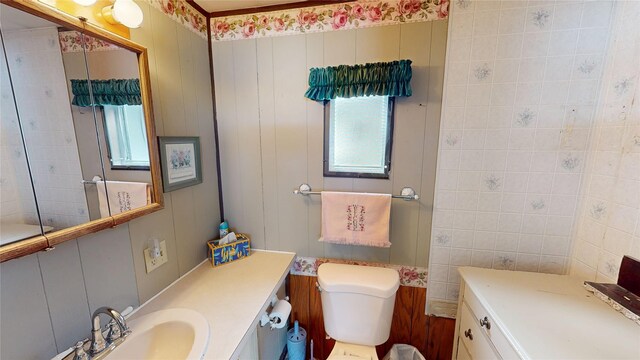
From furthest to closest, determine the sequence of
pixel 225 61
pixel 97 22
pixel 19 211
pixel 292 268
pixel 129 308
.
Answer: pixel 292 268 < pixel 225 61 < pixel 129 308 < pixel 97 22 < pixel 19 211

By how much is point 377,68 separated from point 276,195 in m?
0.92

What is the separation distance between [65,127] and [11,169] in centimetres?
18

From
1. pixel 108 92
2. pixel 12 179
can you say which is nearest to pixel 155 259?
pixel 12 179

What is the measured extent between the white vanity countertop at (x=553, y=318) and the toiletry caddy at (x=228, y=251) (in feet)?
4.03

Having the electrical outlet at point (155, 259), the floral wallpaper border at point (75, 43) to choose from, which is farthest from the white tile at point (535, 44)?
the electrical outlet at point (155, 259)

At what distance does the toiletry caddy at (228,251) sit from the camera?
1454 millimetres

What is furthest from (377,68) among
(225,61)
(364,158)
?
(225,61)

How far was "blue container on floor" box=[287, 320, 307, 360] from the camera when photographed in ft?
5.14

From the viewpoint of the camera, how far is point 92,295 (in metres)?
0.90

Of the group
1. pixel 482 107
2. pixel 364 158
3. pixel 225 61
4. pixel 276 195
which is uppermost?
pixel 225 61

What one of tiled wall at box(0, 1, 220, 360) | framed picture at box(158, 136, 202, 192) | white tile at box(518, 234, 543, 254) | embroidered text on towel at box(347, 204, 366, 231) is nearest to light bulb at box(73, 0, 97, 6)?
tiled wall at box(0, 1, 220, 360)

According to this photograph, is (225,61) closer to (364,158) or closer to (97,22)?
(97,22)

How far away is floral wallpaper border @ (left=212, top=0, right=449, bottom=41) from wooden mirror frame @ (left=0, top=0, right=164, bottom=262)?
0.59 m

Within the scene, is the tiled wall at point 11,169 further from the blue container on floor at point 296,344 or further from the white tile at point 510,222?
the white tile at point 510,222
